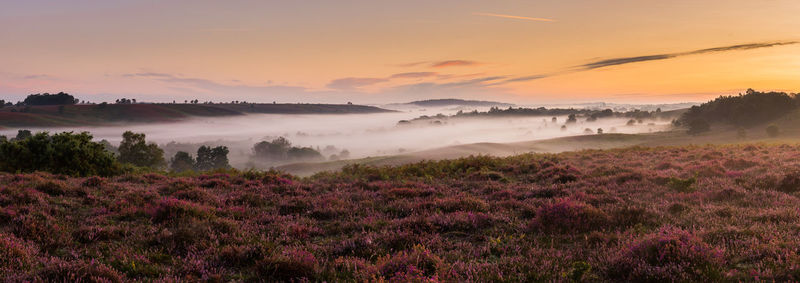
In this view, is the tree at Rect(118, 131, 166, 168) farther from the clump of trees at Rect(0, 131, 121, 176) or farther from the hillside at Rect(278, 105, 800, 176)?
the clump of trees at Rect(0, 131, 121, 176)

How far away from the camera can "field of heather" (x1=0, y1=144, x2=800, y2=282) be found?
5320 millimetres

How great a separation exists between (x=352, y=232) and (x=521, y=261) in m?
3.88

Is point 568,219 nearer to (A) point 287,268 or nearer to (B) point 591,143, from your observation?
(A) point 287,268

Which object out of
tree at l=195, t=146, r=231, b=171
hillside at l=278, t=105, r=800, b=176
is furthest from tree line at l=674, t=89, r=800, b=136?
tree at l=195, t=146, r=231, b=171

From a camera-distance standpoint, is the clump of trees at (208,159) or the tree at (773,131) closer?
the tree at (773,131)

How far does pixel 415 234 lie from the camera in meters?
7.55

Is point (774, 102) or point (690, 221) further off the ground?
point (774, 102)

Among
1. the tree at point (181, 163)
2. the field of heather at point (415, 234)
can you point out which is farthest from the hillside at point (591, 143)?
the field of heather at point (415, 234)

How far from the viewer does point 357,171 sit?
22781 mm

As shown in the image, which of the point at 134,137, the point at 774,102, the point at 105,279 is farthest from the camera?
the point at 774,102

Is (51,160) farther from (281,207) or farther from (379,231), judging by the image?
(379,231)

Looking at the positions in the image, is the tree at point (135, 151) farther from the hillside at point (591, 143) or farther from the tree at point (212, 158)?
the tree at point (212, 158)

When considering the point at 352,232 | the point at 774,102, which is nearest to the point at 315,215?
the point at 352,232

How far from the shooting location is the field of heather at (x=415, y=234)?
209 inches
